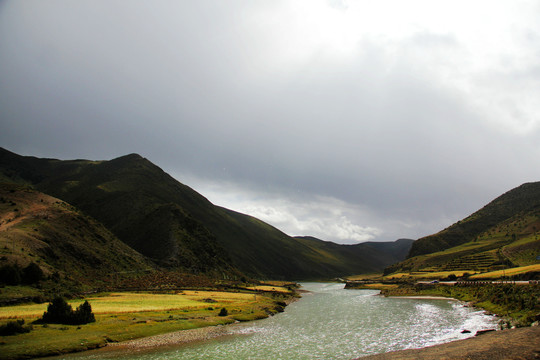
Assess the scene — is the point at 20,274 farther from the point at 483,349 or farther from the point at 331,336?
the point at 483,349

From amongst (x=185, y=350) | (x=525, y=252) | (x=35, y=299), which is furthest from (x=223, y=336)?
(x=525, y=252)

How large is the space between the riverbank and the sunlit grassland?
32.7 meters

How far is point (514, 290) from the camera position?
6425 centimetres

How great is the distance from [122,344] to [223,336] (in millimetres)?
13951

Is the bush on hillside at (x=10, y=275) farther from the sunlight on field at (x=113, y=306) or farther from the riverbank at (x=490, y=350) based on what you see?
the riverbank at (x=490, y=350)

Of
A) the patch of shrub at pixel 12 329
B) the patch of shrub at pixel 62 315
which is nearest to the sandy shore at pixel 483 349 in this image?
the patch of shrub at pixel 62 315

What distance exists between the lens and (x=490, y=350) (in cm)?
2888

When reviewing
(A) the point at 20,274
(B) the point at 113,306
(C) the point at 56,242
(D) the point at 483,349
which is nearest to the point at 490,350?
(D) the point at 483,349

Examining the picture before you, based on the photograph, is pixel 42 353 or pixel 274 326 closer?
pixel 42 353

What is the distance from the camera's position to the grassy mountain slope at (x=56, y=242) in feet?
270

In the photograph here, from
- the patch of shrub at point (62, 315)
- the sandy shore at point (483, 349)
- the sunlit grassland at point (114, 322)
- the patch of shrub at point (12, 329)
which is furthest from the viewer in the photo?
the patch of shrub at point (62, 315)

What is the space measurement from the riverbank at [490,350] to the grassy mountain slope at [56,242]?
80316mm

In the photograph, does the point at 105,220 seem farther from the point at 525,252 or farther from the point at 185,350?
the point at 525,252

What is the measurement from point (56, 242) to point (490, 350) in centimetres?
10602
